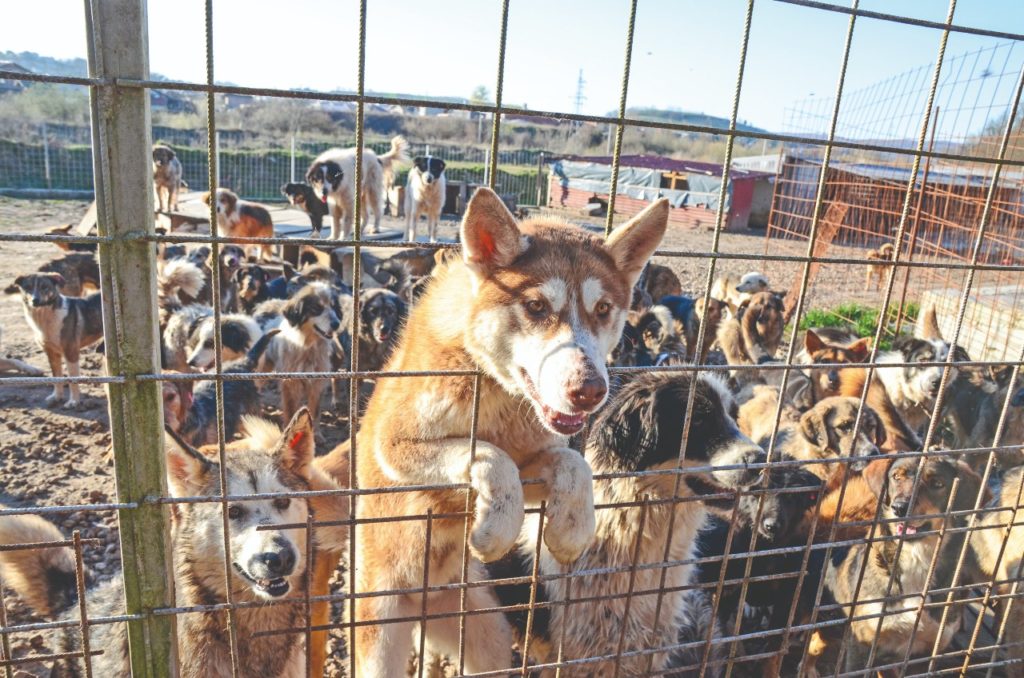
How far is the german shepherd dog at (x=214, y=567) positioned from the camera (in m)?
2.91

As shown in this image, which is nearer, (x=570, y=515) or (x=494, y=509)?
(x=494, y=509)

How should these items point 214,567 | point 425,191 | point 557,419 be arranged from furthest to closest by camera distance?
point 425,191, point 214,567, point 557,419

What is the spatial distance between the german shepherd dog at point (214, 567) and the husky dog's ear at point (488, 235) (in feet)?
4.13

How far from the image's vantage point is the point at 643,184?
95.7 ft

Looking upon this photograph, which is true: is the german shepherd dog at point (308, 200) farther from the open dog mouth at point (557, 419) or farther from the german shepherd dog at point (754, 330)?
the open dog mouth at point (557, 419)

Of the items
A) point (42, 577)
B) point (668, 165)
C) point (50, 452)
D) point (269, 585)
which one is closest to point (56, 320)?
point (50, 452)

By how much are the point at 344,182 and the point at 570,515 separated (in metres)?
14.8

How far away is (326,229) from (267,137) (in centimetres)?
2175

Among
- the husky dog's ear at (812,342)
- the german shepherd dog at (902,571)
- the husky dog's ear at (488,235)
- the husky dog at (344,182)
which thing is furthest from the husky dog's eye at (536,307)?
the husky dog at (344,182)

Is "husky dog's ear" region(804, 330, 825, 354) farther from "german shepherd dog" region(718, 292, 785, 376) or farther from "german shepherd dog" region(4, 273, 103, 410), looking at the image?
"german shepherd dog" region(4, 273, 103, 410)

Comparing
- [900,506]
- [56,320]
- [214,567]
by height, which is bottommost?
[56,320]

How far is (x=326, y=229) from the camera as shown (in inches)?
731

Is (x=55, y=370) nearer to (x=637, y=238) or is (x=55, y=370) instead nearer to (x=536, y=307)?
(x=536, y=307)

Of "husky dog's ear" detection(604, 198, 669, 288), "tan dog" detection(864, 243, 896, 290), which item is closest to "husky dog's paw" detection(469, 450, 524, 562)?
"husky dog's ear" detection(604, 198, 669, 288)
